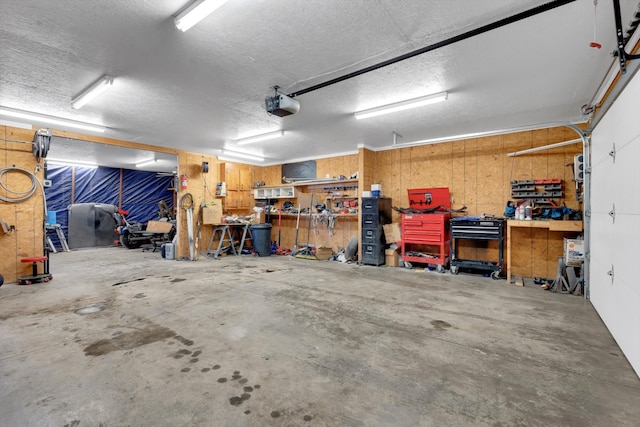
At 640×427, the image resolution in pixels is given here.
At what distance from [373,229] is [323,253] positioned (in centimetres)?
156

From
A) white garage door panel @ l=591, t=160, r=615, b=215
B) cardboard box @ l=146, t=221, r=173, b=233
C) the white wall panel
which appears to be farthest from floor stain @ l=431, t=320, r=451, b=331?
cardboard box @ l=146, t=221, r=173, b=233

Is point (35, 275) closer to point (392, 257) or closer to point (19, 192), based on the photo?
point (19, 192)

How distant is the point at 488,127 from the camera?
5.29m

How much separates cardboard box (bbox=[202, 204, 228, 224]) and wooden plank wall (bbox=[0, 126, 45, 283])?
10.4 ft

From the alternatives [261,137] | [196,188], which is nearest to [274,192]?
[196,188]

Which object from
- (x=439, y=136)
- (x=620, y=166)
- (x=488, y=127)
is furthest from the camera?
(x=439, y=136)

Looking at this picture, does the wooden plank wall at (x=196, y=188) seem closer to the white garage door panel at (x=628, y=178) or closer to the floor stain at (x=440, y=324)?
the floor stain at (x=440, y=324)

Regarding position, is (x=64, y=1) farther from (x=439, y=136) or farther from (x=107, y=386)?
(x=439, y=136)

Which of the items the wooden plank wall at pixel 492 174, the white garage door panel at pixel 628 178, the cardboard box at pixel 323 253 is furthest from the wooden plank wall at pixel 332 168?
the white garage door panel at pixel 628 178

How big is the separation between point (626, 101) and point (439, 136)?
360 centimetres

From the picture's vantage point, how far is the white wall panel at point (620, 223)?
2178mm

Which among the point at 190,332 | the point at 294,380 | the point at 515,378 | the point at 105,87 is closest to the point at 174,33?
the point at 105,87

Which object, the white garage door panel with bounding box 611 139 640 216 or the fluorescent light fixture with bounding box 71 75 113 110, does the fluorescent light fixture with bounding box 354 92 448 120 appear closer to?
the white garage door panel with bounding box 611 139 640 216

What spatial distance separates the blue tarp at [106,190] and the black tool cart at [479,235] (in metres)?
10.3
